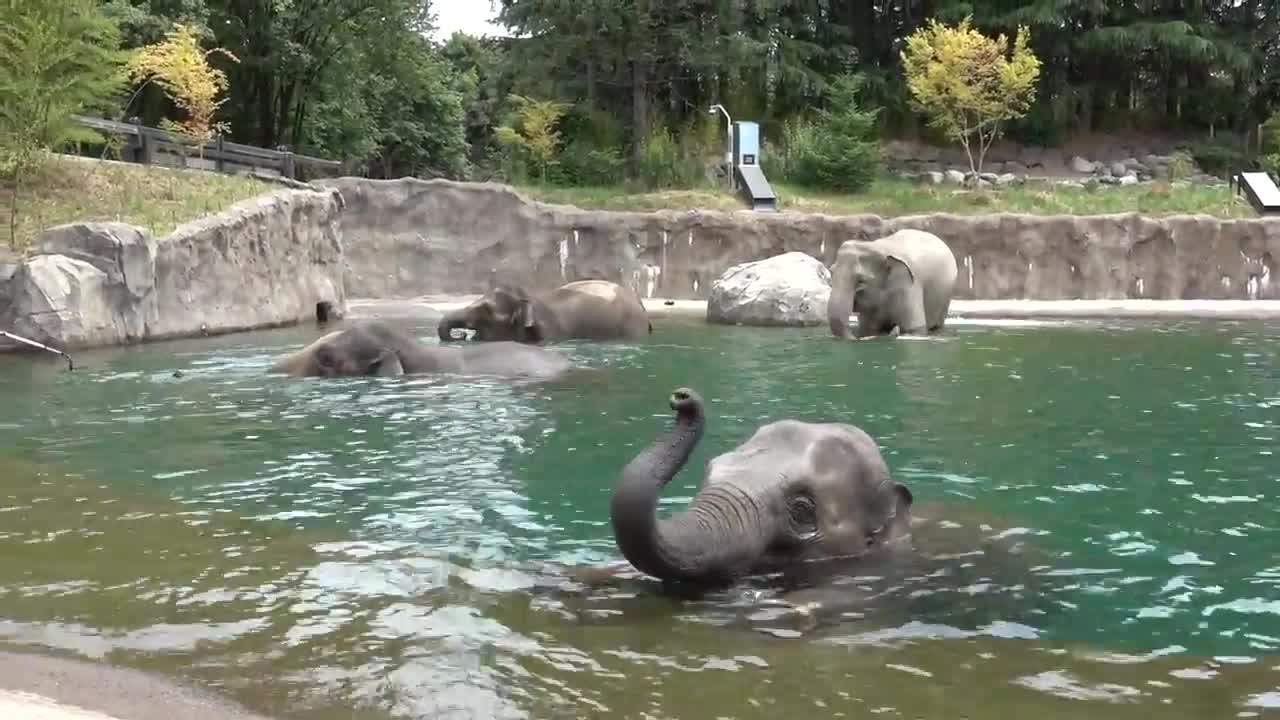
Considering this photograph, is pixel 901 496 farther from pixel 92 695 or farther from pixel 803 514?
pixel 92 695

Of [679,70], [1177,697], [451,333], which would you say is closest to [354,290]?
[451,333]

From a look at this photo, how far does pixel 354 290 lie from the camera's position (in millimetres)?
30281

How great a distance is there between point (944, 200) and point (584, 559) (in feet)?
99.2

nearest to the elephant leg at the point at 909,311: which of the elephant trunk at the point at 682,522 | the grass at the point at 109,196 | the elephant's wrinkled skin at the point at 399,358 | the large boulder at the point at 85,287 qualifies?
the elephant's wrinkled skin at the point at 399,358

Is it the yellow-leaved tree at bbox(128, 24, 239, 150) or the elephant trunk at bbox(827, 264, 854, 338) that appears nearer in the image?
the elephant trunk at bbox(827, 264, 854, 338)

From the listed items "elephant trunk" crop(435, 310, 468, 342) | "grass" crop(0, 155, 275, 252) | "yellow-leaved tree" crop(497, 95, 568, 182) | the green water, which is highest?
"yellow-leaved tree" crop(497, 95, 568, 182)

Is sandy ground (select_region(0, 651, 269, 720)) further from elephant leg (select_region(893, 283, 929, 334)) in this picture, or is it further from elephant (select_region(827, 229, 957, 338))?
elephant leg (select_region(893, 283, 929, 334))

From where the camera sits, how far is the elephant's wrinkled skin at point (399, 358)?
44.7 ft

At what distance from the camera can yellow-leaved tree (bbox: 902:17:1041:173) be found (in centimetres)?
3881

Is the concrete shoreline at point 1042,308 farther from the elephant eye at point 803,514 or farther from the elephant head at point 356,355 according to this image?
the elephant eye at point 803,514

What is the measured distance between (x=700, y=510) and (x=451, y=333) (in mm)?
13818

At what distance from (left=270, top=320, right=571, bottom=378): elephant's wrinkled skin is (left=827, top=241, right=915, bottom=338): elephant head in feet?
21.4

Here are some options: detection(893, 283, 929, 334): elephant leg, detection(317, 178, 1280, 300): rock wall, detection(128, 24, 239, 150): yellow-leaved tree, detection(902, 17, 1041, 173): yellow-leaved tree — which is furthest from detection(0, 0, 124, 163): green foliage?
detection(902, 17, 1041, 173): yellow-leaved tree

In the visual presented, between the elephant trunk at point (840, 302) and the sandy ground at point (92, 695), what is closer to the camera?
the sandy ground at point (92, 695)
